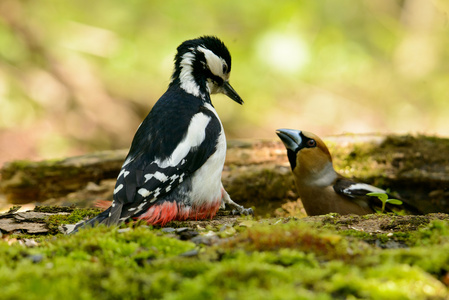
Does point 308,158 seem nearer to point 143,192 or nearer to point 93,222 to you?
point 143,192

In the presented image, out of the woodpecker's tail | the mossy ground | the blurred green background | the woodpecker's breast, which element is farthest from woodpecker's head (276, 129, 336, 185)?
the blurred green background

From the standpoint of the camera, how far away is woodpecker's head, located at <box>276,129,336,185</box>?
5.12 metres

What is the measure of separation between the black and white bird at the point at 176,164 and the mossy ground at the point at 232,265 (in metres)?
0.59

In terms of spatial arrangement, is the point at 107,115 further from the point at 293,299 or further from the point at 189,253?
the point at 293,299

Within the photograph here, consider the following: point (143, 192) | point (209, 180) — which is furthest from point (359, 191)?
point (143, 192)

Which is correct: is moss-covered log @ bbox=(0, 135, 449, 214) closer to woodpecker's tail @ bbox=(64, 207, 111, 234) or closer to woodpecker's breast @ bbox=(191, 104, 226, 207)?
woodpecker's breast @ bbox=(191, 104, 226, 207)

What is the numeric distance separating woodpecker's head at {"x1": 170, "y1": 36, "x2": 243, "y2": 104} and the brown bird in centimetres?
88

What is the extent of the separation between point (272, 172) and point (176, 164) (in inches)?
85.3

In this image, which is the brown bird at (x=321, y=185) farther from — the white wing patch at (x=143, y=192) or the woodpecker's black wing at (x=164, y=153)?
the white wing patch at (x=143, y=192)

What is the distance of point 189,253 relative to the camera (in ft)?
8.75

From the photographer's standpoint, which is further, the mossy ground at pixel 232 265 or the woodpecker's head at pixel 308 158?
the woodpecker's head at pixel 308 158

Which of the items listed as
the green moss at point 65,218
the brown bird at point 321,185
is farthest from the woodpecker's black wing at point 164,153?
the brown bird at point 321,185

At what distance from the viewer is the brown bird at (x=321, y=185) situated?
4965 mm

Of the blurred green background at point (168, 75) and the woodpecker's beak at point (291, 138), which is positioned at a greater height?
the blurred green background at point (168, 75)
